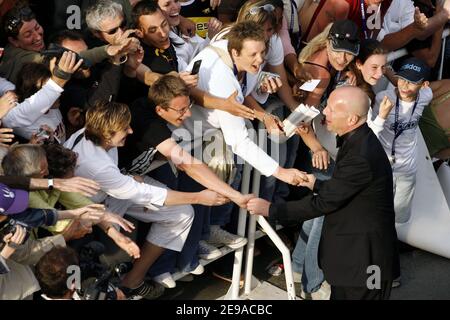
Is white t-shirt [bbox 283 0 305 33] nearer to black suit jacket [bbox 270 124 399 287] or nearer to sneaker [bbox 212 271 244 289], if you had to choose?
black suit jacket [bbox 270 124 399 287]

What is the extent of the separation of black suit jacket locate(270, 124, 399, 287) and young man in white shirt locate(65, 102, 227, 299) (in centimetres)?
61

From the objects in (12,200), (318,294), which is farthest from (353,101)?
(12,200)

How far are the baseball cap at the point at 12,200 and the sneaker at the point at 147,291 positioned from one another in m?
1.17

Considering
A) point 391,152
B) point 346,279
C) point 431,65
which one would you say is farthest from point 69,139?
point 431,65

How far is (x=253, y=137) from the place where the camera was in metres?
5.24

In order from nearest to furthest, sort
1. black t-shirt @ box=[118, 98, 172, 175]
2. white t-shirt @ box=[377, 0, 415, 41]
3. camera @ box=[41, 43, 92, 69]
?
1. camera @ box=[41, 43, 92, 69]
2. black t-shirt @ box=[118, 98, 172, 175]
3. white t-shirt @ box=[377, 0, 415, 41]

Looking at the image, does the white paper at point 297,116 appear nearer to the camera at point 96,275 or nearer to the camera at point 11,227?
the camera at point 96,275

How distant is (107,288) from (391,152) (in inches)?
114

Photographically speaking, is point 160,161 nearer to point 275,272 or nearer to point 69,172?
point 69,172

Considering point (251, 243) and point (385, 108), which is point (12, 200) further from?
point (385, 108)

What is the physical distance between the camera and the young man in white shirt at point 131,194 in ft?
14.4

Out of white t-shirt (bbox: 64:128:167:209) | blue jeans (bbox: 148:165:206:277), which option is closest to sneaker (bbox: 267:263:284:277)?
blue jeans (bbox: 148:165:206:277)

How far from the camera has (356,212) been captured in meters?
4.73

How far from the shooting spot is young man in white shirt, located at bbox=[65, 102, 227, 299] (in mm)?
4391
